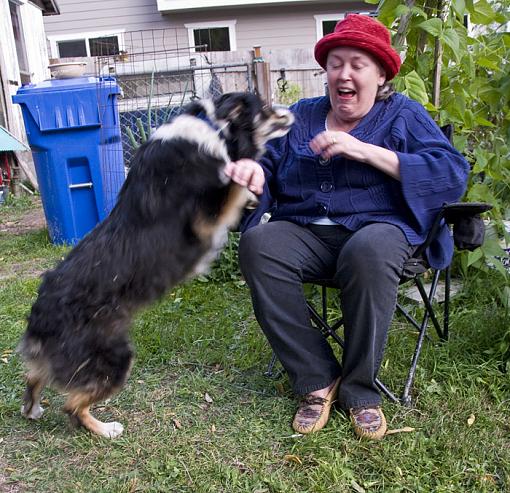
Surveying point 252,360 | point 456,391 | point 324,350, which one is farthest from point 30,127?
point 456,391

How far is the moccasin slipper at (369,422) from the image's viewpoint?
2053mm

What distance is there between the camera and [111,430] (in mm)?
2168

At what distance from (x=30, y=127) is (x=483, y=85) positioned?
3673mm

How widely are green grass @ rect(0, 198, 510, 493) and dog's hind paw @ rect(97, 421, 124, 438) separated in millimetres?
27

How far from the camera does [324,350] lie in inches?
89.0

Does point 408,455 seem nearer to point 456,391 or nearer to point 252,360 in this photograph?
point 456,391

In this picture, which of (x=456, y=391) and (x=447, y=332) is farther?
(x=447, y=332)

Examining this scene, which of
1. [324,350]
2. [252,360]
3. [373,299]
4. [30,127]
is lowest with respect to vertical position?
[252,360]

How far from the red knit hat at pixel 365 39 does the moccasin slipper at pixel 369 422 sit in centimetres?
129

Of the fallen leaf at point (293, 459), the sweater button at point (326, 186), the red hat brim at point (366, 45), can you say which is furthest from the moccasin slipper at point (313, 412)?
the red hat brim at point (366, 45)

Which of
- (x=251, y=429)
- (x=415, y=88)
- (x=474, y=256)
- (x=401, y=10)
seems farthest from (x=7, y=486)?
(x=401, y=10)

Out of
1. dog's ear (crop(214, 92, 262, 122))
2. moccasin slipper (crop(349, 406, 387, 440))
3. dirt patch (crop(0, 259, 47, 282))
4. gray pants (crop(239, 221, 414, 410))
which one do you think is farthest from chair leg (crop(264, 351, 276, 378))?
dirt patch (crop(0, 259, 47, 282))

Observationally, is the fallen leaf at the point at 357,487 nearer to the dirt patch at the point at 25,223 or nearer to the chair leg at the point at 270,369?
the chair leg at the point at 270,369

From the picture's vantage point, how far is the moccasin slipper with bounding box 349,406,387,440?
205 cm
